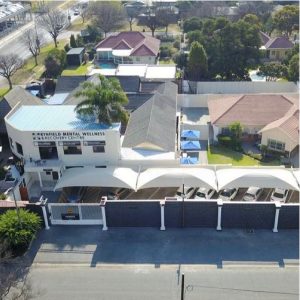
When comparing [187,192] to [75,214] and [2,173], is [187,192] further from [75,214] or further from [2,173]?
[2,173]

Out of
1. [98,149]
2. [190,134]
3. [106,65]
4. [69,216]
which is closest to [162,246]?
[69,216]

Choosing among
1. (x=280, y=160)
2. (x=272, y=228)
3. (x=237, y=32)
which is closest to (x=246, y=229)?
(x=272, y=228)

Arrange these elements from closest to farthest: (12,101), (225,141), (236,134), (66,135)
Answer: (66,135), (236,134), (225,141), (12,101)

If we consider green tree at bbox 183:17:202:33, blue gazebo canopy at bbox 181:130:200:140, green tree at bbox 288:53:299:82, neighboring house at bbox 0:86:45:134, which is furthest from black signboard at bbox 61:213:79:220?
green tree at bbox 183:17:202:33

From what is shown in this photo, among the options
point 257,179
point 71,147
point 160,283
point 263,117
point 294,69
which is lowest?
point 160,283

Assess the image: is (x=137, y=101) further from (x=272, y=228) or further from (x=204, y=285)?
(x=204, y=285)

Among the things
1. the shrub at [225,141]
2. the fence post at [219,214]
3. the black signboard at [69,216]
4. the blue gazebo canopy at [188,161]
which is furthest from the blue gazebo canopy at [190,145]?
the black signboard at [69,216]
